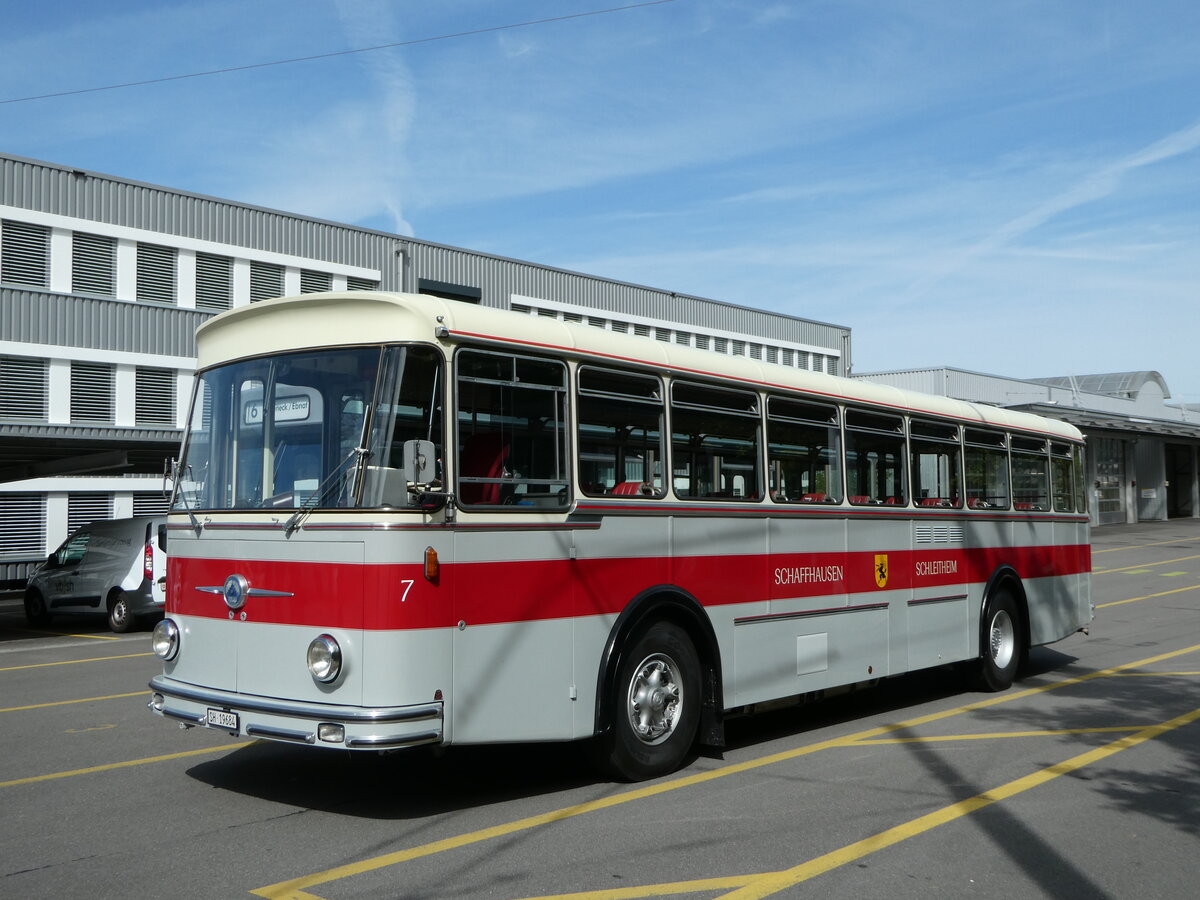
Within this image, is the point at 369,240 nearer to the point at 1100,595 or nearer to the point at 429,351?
the point at 1100,595

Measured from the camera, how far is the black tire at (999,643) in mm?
11859

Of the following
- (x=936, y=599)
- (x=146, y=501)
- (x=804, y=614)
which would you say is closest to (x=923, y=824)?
(x=804, y=614)

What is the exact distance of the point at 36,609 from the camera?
67.4ft

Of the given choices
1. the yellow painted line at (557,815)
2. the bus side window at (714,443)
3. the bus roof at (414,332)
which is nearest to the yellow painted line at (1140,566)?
the yellow painted line at (557,815)

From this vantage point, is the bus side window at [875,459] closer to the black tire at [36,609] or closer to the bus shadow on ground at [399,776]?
the bus shadow on ground at [399,776]

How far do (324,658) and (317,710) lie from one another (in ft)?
0.88

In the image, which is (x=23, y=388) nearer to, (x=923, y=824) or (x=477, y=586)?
(x=477, y=586)

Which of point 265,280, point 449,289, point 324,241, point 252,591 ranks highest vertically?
point 324,241

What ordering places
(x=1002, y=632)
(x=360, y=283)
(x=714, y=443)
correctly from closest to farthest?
(x=714, y=443) → (x=1002, y=632) → (x=360, y=283)

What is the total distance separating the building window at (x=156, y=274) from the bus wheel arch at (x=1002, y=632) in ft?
81.6

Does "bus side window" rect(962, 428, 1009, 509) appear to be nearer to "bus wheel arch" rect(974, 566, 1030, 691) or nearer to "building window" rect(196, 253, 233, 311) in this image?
"bus wheel arch" rect(974, 566, 1030, 691)

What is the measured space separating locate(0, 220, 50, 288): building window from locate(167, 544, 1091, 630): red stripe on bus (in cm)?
2426

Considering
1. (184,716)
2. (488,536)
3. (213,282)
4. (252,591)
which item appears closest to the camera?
(488,536)

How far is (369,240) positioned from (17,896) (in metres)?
31.8
